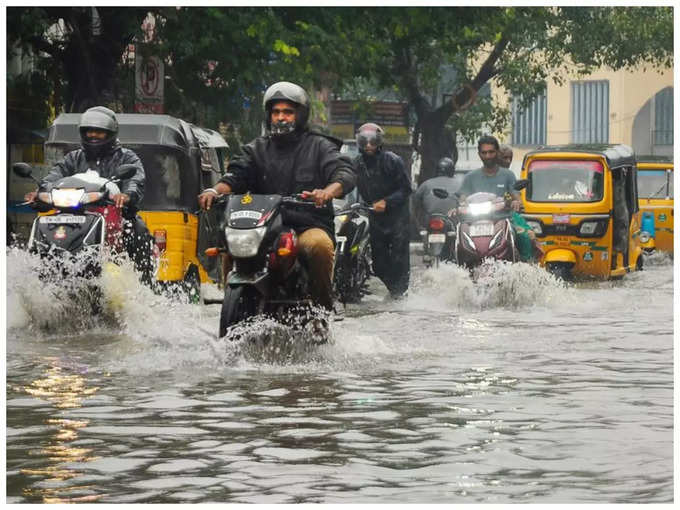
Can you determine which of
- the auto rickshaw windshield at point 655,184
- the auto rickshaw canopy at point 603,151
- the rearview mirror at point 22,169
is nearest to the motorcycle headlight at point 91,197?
the rearview mirror at point 22,169

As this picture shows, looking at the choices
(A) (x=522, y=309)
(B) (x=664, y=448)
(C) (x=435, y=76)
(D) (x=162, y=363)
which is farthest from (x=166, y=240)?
(C) (x=435, y=76)

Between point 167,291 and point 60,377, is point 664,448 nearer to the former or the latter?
point 60,377

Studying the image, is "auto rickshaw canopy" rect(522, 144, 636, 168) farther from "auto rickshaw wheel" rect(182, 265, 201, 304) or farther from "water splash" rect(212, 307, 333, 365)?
"water splash" rect(212, 307, 333, 365)

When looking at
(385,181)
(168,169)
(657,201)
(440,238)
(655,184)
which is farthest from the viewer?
(655,184)

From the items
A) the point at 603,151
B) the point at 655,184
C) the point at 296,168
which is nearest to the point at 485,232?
the point at 296,168

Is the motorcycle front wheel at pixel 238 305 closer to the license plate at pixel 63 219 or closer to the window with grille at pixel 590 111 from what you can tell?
the license plate at pixel 63 219

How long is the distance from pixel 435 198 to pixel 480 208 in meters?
4.88

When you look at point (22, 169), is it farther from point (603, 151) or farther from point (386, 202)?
point (603, 151)

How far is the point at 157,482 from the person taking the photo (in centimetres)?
674

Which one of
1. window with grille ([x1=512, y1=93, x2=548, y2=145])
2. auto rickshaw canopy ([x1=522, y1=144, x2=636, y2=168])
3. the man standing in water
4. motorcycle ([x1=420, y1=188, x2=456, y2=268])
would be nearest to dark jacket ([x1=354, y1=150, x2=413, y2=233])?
the man standing in water

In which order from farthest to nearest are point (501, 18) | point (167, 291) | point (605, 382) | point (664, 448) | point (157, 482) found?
point (501, 18) → point (167, 291) → point (605, 382) → point (664, 448) → point (157, 482)

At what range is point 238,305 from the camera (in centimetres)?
1091

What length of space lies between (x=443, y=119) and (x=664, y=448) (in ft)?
132

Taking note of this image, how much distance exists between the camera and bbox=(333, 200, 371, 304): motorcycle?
57.7ft
